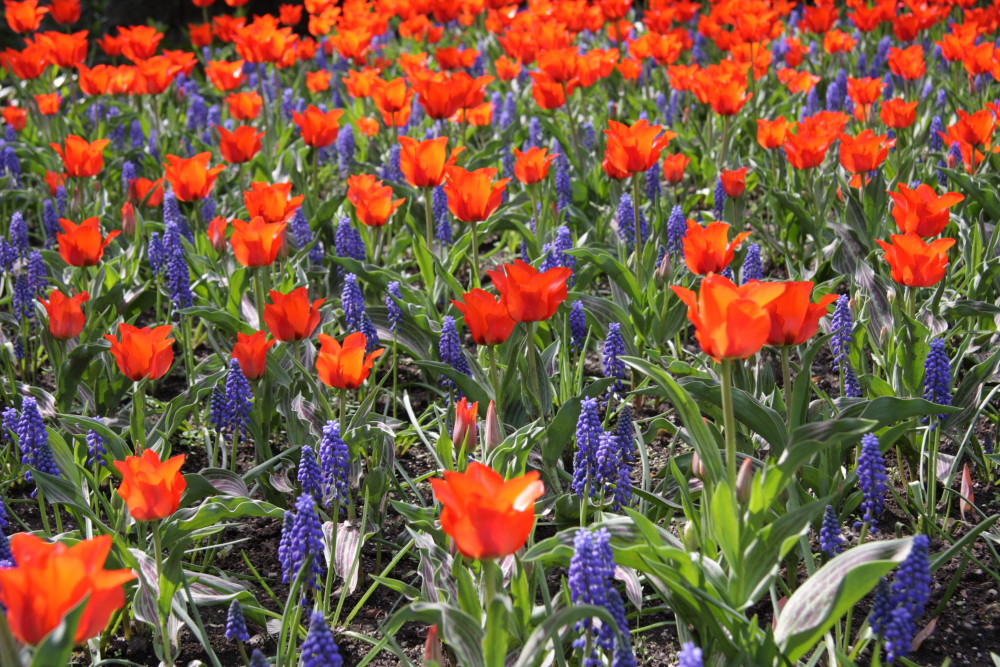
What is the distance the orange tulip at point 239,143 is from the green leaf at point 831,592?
2840mm

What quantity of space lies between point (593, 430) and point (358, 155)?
145 inches

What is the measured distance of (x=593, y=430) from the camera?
2.36 m

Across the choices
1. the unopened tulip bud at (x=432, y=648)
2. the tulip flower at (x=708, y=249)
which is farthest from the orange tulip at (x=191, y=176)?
the unopened tulip bud at (x=432, y=648)

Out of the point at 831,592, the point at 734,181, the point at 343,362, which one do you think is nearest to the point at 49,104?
the point at 734,181

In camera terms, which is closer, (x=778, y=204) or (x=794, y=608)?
(x=794, y=608)

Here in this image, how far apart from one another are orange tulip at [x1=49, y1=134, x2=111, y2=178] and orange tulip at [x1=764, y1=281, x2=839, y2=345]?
9.58 feet

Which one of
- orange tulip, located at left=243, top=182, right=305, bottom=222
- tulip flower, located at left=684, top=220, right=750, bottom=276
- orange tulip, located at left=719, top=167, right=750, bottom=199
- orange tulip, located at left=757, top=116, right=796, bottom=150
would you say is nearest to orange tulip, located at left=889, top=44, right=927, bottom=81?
orange tulip, located at left=757, top=116, right=796, bottom=150

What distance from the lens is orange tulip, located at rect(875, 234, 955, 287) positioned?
2.60 m

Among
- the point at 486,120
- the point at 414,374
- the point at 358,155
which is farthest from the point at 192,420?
the point at 358,155

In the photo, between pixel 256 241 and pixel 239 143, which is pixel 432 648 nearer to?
pixel 256 241

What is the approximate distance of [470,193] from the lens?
10.3ft

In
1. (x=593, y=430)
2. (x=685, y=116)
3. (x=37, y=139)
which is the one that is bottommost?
(x=37, y=139)

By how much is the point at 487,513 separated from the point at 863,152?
2575 millimetres

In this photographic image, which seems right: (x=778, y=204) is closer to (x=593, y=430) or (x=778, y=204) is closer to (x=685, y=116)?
(x=685, y=116)
